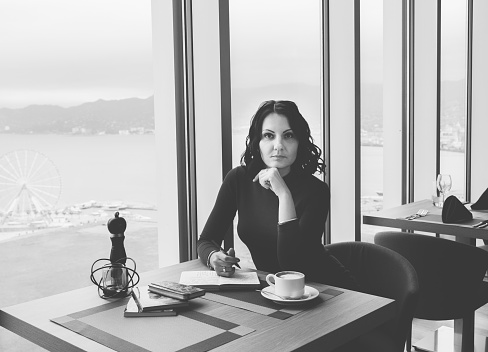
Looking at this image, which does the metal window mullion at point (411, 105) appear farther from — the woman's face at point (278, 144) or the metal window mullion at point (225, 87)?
the woman's face at point (278, 144)

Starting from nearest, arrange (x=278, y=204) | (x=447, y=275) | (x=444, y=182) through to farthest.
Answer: (x=278, y=204) → (x=447, y=275) → (x=444, y=182)

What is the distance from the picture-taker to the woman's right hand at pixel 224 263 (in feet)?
5.26

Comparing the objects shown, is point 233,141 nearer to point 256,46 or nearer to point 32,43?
point 256,46

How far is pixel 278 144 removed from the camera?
191cm

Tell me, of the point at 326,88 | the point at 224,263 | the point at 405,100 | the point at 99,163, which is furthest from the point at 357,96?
the point at 224,263

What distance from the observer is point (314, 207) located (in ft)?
6.09

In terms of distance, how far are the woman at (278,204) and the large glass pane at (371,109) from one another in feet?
4.74

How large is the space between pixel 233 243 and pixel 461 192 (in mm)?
3056

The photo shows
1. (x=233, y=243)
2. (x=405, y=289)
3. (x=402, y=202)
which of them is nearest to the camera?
(x=405, y=289)

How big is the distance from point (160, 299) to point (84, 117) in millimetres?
889

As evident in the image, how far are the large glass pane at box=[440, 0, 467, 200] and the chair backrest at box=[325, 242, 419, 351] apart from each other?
8.29ft

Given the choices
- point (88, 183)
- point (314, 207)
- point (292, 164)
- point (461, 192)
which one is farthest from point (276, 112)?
point (461, 192)

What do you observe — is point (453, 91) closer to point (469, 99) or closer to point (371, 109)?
point (469, 99)

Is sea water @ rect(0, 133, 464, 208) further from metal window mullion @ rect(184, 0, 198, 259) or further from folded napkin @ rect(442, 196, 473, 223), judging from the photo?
folded napkin @ rect(442, 196, 473, 223)
